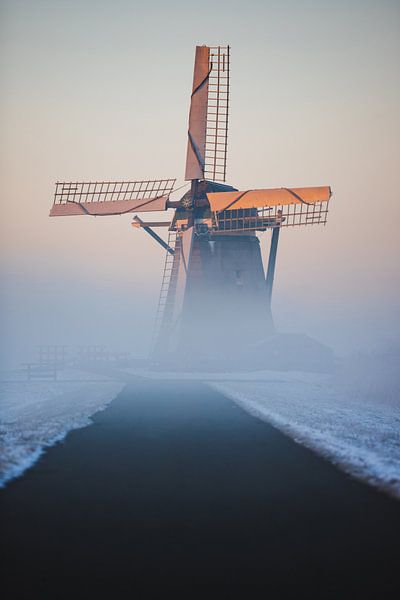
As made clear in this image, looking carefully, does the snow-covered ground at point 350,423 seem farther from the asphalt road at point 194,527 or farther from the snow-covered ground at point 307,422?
the asphalt road at point 194,527

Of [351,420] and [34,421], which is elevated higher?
[351,420]

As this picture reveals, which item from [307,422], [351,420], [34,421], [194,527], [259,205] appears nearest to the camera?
[194,527]

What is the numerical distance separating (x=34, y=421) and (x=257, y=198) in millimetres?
22880

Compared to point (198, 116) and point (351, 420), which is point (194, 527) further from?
point (198, 116)

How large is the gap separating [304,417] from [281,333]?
25378 mm

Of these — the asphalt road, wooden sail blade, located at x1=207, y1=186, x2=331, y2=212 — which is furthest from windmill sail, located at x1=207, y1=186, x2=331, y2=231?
the asphalt road

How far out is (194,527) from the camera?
5.23 m

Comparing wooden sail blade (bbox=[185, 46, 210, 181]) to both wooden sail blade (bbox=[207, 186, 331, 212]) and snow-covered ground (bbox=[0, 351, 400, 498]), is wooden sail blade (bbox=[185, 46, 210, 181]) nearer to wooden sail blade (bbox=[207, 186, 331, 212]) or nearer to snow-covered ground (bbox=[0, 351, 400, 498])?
wooden sail blade (bbox=[207, 186, 331, 212])

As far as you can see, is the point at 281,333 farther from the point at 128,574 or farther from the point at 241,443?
→ the point at 128,574

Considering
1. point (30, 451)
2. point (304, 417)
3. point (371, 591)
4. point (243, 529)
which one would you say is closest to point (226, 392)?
point (304, 417)

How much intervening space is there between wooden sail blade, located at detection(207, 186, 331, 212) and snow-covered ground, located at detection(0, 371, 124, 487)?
1322 centimetres

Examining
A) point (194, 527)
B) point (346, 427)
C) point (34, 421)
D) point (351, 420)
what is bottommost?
point (194, 527)

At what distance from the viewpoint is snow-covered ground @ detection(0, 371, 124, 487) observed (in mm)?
8508

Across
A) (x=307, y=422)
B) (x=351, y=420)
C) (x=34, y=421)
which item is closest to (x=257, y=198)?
(x=351, y=420)
